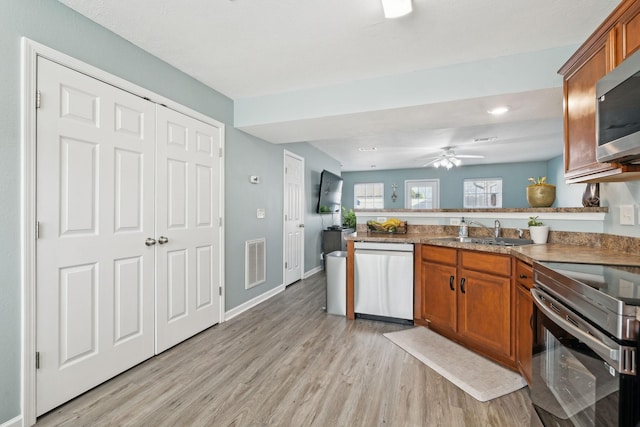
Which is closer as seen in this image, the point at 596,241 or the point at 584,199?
the point at 596,241

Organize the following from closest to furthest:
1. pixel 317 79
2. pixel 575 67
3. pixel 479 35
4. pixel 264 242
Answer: pixel 575 67
pixel 479 35
pixel 317 79
pixel 264 242

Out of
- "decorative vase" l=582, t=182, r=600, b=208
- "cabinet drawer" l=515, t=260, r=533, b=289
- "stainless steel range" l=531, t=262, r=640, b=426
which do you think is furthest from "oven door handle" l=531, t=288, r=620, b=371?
"decorative vase" l=582, t=182, r=600, b=208

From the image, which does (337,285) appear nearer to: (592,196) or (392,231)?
(392,231)

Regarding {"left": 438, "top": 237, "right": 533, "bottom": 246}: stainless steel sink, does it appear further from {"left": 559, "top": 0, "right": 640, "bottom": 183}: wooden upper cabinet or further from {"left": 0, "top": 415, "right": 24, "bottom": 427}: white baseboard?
{"left": 0, "top": 415, "right": 24, "bottom": 427}: white baseboard

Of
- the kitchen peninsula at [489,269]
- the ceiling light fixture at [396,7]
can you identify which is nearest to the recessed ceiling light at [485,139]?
the kitchen peninsula at [489,269]

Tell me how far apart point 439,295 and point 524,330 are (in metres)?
0.84

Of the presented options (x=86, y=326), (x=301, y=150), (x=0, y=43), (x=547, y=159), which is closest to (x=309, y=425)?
(x=86, y=326)

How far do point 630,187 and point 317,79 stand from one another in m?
Result: 2.50

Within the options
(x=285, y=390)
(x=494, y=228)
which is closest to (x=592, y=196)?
(x=494, y=228)

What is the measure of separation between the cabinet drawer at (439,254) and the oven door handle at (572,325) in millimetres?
993

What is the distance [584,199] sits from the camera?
246 centimetres

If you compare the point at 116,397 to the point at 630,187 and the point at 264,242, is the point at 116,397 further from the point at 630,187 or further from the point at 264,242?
the point at 630,187

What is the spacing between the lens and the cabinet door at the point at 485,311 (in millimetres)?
2150

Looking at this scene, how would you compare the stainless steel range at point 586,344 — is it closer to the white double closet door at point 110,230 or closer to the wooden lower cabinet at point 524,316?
the wooden lower cabinet at point 524,316
